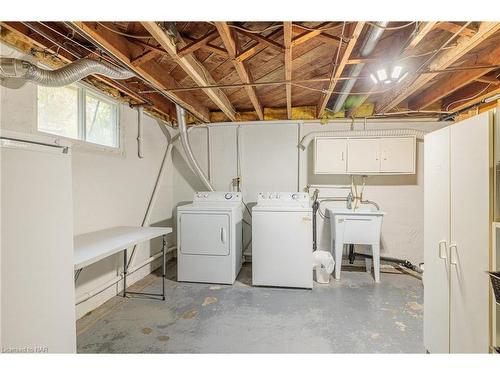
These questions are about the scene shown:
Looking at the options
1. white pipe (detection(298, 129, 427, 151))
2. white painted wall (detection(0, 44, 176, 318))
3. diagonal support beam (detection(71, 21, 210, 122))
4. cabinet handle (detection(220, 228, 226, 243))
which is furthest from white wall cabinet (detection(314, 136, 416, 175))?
white painted wall (detection(0, 44, 176, 318))

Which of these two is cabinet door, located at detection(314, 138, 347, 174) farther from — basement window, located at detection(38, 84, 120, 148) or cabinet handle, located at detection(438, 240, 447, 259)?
basement window, located at detection(38, 84, 120, 148)

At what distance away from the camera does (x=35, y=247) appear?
3.67 feet

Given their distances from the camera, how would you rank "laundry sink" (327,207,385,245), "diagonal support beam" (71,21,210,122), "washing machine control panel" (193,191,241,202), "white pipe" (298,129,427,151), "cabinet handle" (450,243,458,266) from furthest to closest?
"washing machine control panel" (193,191,241,202), "white pipe" (298,129,427,151), "laundry sink" (327,207,385,245), "diagonal support beam" (71,21,210,122), "cabinet handle" (450,243,458,266)

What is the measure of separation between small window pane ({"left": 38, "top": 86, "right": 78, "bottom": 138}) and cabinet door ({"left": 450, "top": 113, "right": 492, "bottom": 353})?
2949mm

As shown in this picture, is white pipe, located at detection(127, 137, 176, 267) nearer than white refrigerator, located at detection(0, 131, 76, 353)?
No

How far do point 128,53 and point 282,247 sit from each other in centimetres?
247

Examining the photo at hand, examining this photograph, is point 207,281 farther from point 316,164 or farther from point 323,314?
Result: point 316,164

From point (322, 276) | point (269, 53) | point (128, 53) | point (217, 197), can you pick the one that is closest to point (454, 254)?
point (322, 276)

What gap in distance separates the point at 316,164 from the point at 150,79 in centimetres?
244

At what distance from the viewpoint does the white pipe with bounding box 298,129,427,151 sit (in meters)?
3.47

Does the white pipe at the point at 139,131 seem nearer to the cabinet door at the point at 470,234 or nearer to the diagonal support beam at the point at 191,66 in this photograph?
the diagonal support beam at the point at 191,66

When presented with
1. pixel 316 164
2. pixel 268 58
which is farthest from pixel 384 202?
pixel 268 58

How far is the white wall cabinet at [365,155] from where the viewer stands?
11.1ft
